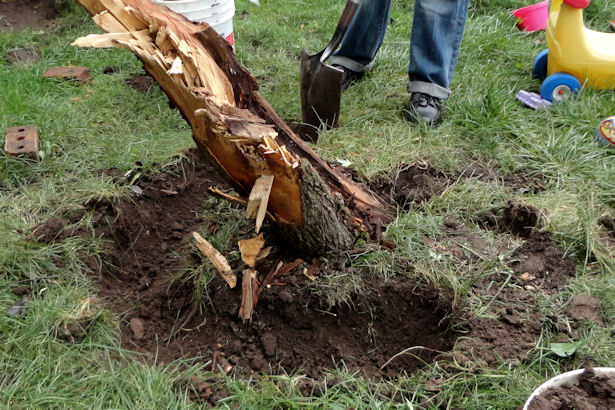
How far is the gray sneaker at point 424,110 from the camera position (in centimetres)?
344

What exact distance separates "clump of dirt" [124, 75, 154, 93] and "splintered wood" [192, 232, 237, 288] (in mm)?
2060

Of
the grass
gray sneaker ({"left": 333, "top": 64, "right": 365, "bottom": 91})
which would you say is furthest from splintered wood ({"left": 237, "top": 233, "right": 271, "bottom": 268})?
gray sneaker ({"left": 333, "top": 64, "right": 365, "bottom": 91})

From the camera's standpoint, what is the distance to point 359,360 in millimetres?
2062

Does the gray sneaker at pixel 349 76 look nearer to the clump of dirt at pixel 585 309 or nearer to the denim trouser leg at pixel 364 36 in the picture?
the denim trouser leg at pixel 364 36

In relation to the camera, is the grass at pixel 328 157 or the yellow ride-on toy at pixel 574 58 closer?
the grass at pixel 328 157

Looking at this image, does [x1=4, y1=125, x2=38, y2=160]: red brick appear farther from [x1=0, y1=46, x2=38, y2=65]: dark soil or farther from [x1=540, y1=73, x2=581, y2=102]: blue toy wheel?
[x1=540, y1=73, x2=581, y2=102]: blue toy wheel

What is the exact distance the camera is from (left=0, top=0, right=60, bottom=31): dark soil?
16.3 ft

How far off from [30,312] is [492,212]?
2048 mm

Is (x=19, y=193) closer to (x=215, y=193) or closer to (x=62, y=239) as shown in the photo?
(x=62, y=239)

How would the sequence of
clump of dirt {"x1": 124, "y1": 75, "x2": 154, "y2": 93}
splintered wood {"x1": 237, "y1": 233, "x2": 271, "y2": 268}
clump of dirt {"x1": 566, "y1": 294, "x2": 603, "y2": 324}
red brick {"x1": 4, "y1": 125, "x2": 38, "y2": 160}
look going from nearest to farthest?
clump of dirt {"x1": 566, "y1": 294, "x2": 603, "y2": 324}
splintered wood {"x1": 237, "y1": 233, "x2": 271, "y2": 268}
red brick {"x1": 4, "y1": 125, "x2": 38, "y2": 160}
clump of dirt {"x1": 124, "y1": 75, "x2": 154, "y2": 93}

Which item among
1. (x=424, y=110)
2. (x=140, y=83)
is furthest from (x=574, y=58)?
(x=140, y=83)

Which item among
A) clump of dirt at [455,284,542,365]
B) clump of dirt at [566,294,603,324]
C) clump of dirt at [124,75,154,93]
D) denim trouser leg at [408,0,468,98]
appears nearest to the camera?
clump of dirt at [455,284,542,365]

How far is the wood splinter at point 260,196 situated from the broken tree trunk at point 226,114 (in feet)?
0.13

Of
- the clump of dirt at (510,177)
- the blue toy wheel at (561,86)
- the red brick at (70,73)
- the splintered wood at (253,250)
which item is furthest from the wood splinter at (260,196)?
the red brick at (70,73)
